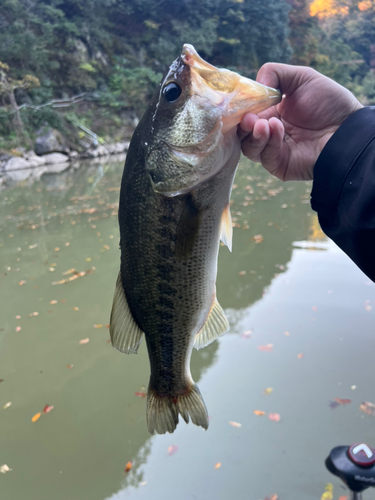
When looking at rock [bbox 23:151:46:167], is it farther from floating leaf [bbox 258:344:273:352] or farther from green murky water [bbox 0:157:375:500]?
floating leaf [bbox 258:344:273:352]

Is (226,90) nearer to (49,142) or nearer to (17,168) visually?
(17,168)

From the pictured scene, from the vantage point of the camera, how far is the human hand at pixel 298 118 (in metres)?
1.64

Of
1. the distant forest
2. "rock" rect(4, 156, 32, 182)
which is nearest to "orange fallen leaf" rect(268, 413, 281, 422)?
"rock" rect(4, 156, 32, 182)

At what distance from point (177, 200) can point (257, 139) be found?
423 mm

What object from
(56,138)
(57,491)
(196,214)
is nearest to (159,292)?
(196,214)

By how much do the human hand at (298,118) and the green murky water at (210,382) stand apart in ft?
6.58

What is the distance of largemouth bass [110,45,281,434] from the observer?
1.31m

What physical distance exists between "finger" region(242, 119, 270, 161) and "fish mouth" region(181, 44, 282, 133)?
0.07 meters

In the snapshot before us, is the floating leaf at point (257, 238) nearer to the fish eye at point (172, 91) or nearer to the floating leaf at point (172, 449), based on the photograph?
the floating leaf at point (172, 449)

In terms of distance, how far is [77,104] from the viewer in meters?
23.7

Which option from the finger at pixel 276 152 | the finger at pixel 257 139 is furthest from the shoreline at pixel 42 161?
the finger at pixel 257 139

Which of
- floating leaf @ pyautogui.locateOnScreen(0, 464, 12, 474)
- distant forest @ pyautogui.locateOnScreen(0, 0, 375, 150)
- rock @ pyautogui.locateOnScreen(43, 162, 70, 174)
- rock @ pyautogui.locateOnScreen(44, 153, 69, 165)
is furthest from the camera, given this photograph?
distant forest @ pyautogui.locateOnScreen(0, 0, 375, 150)

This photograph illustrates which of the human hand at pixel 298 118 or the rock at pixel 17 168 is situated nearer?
the human hand at pixel 298 118

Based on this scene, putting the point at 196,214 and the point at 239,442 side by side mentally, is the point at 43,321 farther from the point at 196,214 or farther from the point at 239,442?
the point at 196,214
